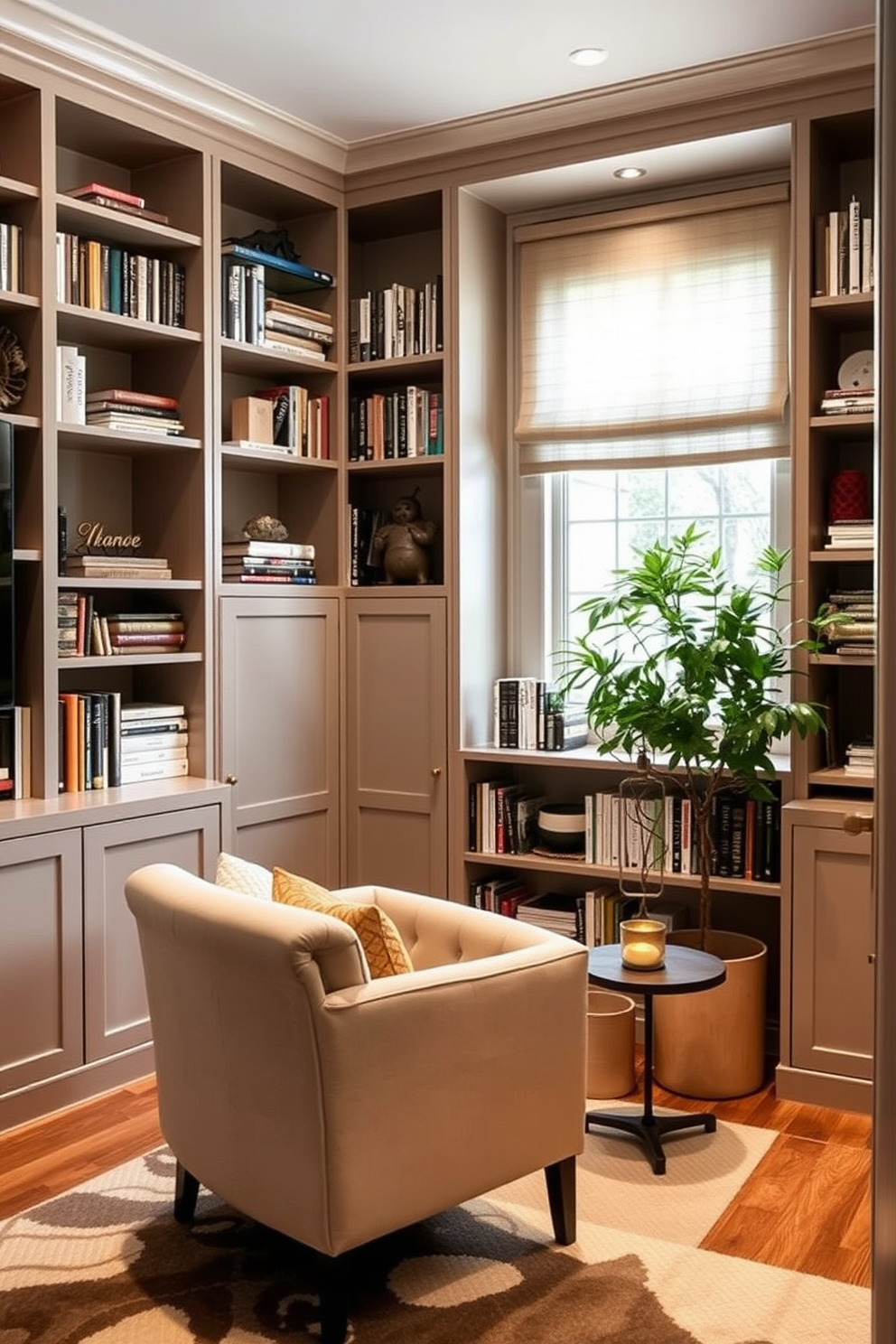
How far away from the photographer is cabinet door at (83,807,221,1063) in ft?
11.2

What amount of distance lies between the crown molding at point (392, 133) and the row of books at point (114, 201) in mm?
249

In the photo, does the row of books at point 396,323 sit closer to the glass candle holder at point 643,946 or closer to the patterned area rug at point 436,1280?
the glass candle holder at point 643,946

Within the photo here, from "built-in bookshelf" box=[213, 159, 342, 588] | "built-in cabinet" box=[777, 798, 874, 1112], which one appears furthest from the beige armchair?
"built-in bookshelf" box=[213, 159, 342, 588]

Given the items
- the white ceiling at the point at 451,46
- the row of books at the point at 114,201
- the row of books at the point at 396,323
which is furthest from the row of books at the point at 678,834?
the row of books at the point at 114,201

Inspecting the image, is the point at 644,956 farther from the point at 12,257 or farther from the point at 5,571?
the point at 12,257

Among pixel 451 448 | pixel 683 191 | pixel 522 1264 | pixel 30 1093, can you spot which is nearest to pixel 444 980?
pixel 522 1264

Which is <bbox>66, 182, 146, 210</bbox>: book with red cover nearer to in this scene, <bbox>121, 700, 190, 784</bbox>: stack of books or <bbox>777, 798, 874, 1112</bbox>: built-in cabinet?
<bbox>121, 700, 190, 784</bbox>: stack of books

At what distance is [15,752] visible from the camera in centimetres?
342

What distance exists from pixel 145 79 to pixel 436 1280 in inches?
122

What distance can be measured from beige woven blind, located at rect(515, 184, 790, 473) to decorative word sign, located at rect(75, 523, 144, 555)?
1326 mm

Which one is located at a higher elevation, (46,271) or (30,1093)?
(46,271)

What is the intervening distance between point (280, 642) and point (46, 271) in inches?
51.3

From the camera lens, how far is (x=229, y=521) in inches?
171

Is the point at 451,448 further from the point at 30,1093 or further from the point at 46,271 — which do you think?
the point at 30,1093
